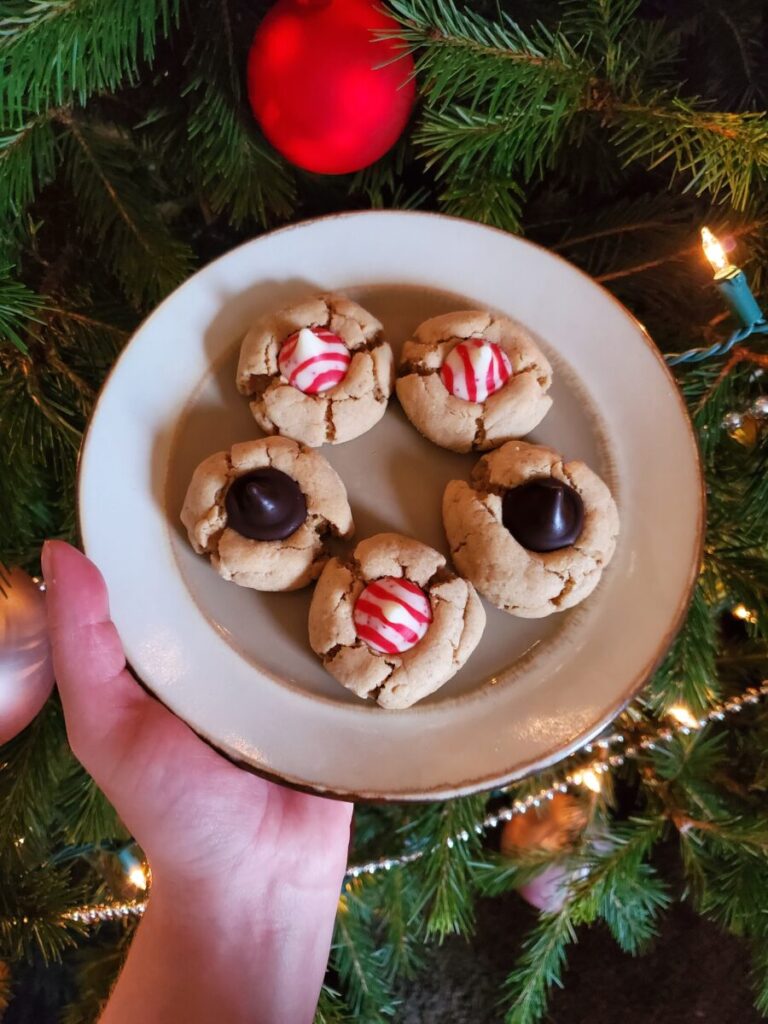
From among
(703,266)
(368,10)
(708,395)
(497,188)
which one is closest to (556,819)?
(708,395)

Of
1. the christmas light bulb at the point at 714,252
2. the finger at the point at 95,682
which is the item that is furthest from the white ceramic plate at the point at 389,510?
the christmas light bulb at the point at 714,252

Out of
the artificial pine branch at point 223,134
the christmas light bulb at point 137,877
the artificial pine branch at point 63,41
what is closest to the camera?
the artificial pine branch at point 63,41

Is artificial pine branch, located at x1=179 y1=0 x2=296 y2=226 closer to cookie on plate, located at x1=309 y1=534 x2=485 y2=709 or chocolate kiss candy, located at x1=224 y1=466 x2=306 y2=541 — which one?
chocolate kiss candy, located at x1=224 y1=466 x2=306 y2=541

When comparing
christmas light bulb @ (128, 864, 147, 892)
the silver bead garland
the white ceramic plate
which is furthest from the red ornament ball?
christmas light bulb @ (128, 864, 147, 892)

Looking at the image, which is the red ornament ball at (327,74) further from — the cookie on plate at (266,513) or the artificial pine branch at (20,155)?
the cookie on plate at (266,513)

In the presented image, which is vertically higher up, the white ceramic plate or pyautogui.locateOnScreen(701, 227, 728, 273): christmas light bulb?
pyautogui.locateOnScreen(701, 227, 728, 273): christmas light bulb
